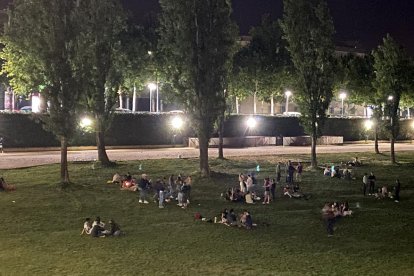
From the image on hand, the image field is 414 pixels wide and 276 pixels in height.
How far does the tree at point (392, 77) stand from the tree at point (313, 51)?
7.29 metres

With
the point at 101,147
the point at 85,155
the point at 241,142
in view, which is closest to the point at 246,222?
the point at 101,147

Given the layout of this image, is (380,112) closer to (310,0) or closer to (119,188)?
(310,0)

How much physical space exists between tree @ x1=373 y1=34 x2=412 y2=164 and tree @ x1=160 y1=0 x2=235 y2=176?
665 inches

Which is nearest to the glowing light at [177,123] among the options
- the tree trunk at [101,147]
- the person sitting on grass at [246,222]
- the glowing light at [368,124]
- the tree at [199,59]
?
the tree trunk at [101,147]

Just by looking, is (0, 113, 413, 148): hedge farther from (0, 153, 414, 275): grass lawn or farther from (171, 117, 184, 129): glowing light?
(0, 153, 414, 275): grass lawn

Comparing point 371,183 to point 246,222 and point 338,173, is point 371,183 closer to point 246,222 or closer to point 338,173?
point 338,173


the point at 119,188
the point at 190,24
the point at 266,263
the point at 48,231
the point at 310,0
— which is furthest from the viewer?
the point at 310,0

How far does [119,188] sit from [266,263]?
13.7 meters

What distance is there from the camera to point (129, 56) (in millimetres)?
42781

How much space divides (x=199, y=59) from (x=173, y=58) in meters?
1.69

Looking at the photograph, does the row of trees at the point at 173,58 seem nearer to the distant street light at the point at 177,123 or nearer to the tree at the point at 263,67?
the distant street light at the point at 177,123

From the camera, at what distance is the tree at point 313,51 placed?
36.6 m

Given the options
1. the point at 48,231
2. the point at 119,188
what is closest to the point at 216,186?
the point at 119,188

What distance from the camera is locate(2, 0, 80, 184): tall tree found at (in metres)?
26.5
